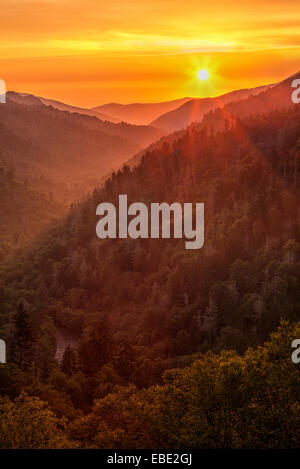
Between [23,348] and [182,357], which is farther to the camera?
[182,357]

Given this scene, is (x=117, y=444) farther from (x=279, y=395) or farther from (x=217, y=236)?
(x=217, y=236)

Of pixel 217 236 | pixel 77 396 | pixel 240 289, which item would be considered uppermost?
pixel 217 236

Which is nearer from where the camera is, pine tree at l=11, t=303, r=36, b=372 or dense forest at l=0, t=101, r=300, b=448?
dense forest at l=0, t=101, r=300, b=448

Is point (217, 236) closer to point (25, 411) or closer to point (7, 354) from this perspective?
point (7, 354)

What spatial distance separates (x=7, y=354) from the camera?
11538cm

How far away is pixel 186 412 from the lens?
5262cm

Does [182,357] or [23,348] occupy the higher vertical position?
[23,348]

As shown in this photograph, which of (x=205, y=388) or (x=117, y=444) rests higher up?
(x=205, y=388)

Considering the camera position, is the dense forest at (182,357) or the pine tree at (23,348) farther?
the pine tree at (23,348)

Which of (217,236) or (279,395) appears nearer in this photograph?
(279,395)

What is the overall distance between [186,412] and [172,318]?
11605 cm
